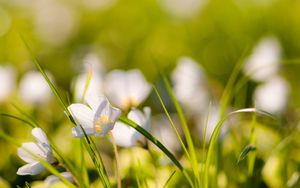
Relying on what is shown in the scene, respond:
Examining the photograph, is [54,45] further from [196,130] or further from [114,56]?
[196,130]

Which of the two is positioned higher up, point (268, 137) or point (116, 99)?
point (116, 99)

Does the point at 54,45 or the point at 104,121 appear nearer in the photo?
the point at 104,121

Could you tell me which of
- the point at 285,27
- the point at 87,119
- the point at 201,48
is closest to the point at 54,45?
the point at 201,48

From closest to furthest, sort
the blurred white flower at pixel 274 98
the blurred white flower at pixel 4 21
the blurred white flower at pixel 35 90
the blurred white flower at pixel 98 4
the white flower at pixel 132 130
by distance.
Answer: the white flower at pixel 132 130 → the blurred white flower at pixel 274 98 → the blurred white flower at pixel 35 90 → the blurred white flower at pixel 4 21 → the blurred white flower at pixel 98 4

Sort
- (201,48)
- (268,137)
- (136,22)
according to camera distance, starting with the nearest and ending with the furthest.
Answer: (268,137) < (201,48) < (136,22)

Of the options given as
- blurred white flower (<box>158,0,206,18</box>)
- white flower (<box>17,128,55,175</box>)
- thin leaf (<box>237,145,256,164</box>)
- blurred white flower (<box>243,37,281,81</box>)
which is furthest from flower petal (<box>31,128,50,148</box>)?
blurred white flower (<box>158,0,206,18</box>)

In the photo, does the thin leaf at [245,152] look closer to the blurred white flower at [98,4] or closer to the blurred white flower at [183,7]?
the blurred white flower at [183,7]

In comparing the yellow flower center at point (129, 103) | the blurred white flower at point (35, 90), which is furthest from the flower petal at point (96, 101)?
the blurred white flower at point (35, 90)
